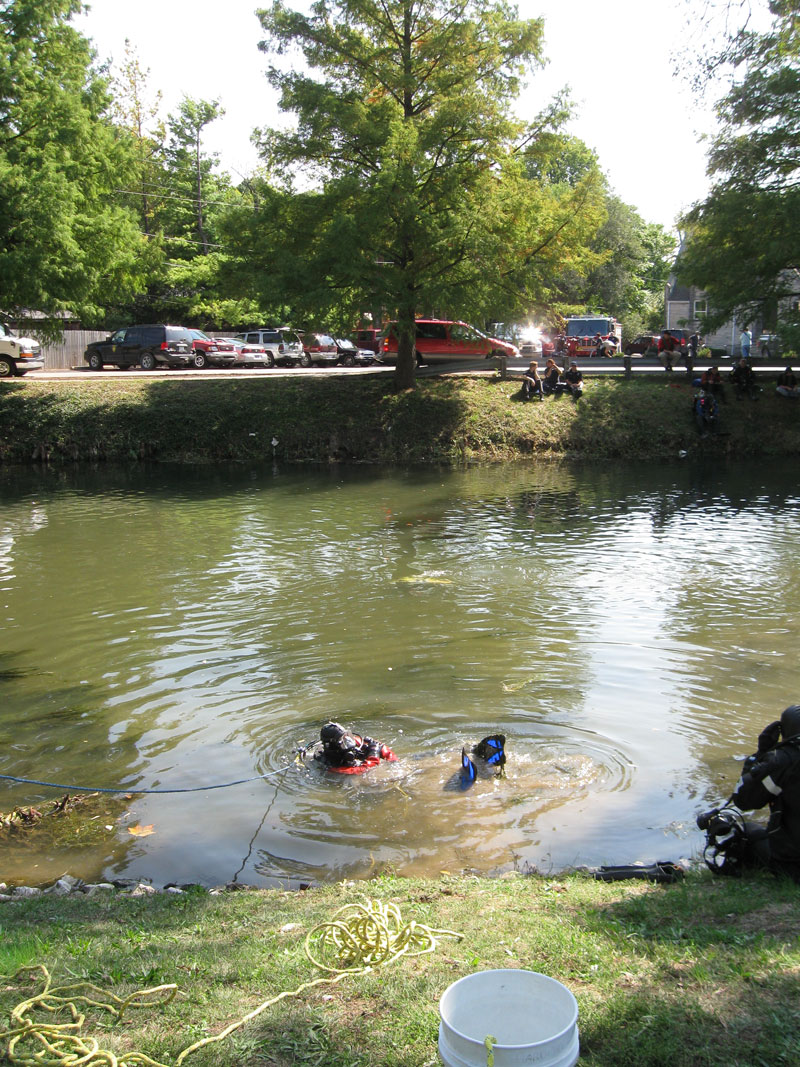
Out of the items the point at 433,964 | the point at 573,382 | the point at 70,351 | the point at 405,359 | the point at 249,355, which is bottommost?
the point at 433,964

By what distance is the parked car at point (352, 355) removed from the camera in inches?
1698

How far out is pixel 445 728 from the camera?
844 cm

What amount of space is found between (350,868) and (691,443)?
78.1 ft

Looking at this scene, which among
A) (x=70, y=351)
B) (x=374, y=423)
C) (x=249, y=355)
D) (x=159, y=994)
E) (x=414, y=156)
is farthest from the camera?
(x=70, y=351)

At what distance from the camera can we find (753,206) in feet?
87.8

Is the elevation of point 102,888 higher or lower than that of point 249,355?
lower

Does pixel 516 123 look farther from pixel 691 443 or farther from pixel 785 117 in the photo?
pixel 691 443

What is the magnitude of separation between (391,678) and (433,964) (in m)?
5.77

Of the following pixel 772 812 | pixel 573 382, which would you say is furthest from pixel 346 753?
pixel 573 382

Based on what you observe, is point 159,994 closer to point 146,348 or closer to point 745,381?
point 745,381

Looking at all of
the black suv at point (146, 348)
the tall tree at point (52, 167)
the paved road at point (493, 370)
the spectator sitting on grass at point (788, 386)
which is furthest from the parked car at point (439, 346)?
the tall tree at point (52, 167)

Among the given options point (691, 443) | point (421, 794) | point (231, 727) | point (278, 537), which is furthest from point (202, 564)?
point (691, 443)

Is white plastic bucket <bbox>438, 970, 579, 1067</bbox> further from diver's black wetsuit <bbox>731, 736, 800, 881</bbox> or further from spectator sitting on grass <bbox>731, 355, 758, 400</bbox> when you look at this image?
spectator sitting on grass <bbox>731, 355, 758, 400</bbox>

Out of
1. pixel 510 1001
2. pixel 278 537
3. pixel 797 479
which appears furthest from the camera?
pixel 797 479
